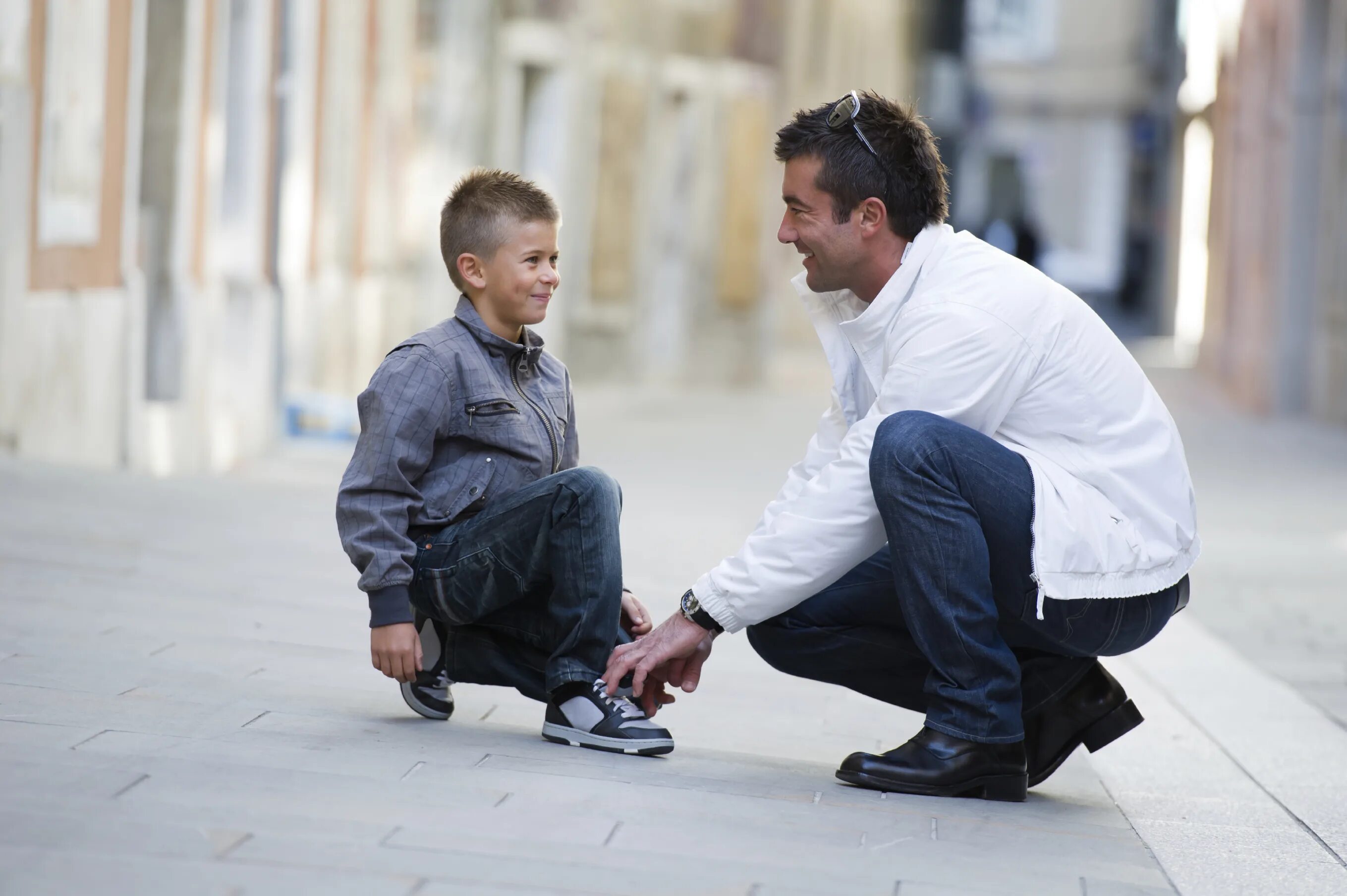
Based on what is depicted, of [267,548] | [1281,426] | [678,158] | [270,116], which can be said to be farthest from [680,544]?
[678,158]

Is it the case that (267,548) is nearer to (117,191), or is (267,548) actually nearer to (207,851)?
(117,191)

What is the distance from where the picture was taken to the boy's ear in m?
3.57

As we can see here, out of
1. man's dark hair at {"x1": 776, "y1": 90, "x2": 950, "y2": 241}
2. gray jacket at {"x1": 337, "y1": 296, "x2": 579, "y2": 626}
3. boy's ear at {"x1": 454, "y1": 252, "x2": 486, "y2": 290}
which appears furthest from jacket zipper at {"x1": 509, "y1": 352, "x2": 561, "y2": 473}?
man's dark hair at {"x1": 776, "y1": 90, "x2": 950, "y2": 241}

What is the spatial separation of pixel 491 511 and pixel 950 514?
33.6 inches

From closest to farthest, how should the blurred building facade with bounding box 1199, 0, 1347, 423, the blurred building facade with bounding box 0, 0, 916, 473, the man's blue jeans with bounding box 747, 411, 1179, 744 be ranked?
the man's blue jeans with bounding box 747, 411, 1179, 744 < the blurred building facade with bounding box 0, 0, 916, 473 < the blurred building facade with bounding box 1199, 0, 1347, 423

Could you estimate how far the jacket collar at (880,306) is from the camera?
3455 mm

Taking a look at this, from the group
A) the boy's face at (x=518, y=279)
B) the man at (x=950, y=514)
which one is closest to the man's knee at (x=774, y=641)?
the man at (x=950, y=514)

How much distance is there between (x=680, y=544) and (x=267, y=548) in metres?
1.99

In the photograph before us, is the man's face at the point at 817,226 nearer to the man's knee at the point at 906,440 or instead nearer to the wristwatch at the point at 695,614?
the man's knee at the point at 906,440

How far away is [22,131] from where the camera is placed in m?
7.38

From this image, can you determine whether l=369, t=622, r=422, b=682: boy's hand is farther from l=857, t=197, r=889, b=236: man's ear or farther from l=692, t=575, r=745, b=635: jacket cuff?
l=857, t=197, r=889, b=236: man's ear

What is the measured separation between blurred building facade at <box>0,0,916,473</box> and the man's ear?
4.60 m

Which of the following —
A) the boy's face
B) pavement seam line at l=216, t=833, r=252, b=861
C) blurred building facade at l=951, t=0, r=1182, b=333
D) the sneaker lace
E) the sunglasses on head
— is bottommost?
the sneaker lace

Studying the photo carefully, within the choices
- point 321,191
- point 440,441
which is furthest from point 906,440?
point 321,191
